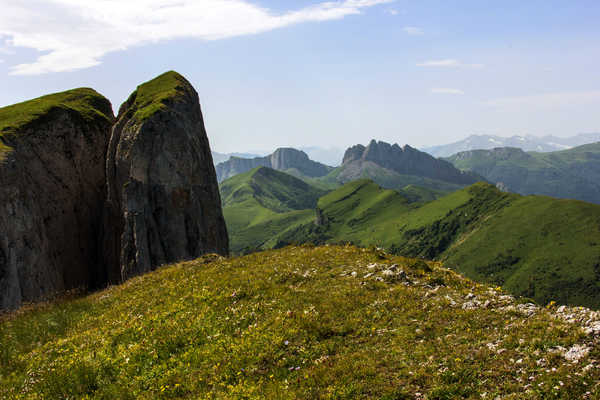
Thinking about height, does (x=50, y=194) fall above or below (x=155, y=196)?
above

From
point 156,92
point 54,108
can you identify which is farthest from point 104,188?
point 156,92

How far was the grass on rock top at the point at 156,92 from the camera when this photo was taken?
6116cm

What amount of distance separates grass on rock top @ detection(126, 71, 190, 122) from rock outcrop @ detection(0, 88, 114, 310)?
8.73 metres

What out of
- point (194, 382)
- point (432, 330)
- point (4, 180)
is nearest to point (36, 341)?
point (194, 382)

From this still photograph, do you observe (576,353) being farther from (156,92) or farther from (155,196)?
(156,92)

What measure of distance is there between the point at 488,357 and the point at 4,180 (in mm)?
56179

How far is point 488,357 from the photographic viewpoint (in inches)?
387

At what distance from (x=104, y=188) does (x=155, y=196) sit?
13295mm

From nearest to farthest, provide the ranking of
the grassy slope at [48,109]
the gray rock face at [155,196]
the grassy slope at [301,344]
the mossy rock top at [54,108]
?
the grassy slope at [301,344] < the grassy slope at [48,109] < the mossy rock top at [54,108] < the gray rock face at [155,196]

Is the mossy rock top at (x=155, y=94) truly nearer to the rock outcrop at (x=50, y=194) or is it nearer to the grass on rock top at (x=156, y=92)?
the grass on rock top at (x=156, y=92)

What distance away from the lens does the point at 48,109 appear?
56.8 m

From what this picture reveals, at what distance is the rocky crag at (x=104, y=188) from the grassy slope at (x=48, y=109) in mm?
241

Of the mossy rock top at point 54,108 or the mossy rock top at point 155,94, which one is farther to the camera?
the mossy rock top at point 155,94

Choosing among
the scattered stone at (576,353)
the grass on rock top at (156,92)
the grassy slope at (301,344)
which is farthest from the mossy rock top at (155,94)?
the scattered stone at (576,353)
